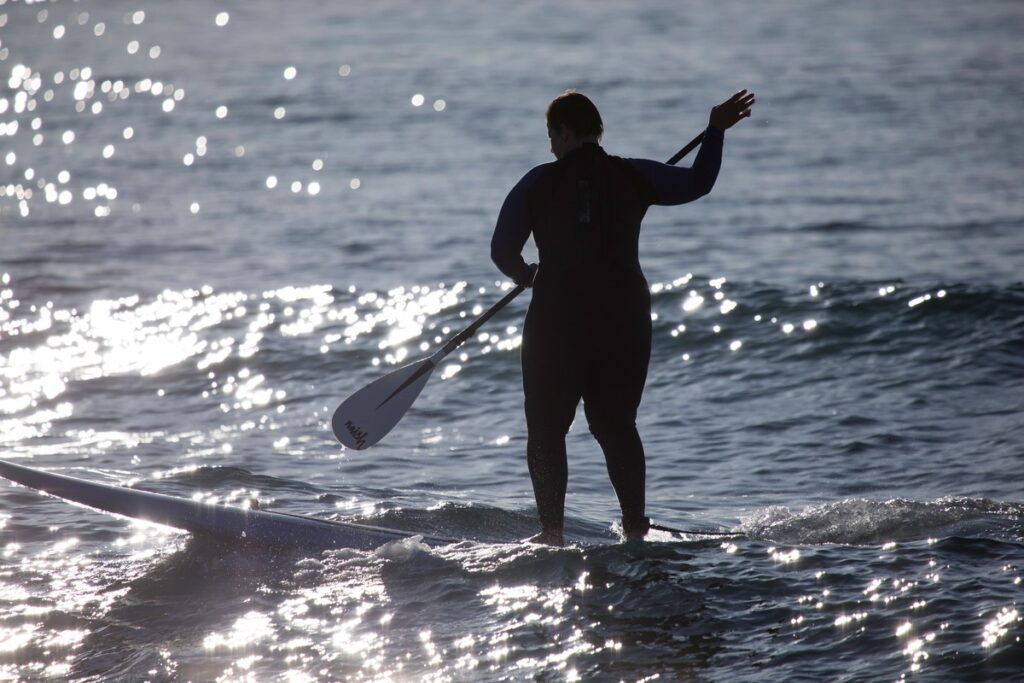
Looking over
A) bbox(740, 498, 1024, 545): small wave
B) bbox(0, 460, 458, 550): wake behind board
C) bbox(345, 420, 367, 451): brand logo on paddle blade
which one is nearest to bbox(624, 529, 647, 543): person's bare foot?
bbox(740, 498, 1024, 545): small wave

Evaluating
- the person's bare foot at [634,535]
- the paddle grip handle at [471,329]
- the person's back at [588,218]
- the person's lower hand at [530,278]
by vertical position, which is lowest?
the person's bare foot at [634,535]

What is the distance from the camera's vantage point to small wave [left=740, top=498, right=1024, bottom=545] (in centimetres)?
532

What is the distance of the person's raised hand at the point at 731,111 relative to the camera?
4867 mm

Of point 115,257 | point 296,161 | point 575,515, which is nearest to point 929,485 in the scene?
point 575,515

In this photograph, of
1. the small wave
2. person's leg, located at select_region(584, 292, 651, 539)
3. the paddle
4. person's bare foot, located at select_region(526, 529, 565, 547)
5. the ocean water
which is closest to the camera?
the ocean water

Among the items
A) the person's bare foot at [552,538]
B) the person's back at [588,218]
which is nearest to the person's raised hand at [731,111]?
the person's back at [588,218]

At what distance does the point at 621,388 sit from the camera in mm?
4930

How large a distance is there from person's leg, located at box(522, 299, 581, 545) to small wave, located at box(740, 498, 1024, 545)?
976 millimetres

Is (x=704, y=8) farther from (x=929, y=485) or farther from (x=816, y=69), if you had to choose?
(x=929, y=485)

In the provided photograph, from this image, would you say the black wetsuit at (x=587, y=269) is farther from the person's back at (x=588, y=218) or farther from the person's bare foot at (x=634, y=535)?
the person's bare foot at (x=634, y=535)

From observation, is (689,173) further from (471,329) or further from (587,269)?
(471,329)

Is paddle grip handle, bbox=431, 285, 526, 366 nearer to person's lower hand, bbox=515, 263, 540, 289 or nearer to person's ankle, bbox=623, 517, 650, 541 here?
person's lower hand, bbox=515, 263, 540, 289

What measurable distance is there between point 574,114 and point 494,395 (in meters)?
4.46

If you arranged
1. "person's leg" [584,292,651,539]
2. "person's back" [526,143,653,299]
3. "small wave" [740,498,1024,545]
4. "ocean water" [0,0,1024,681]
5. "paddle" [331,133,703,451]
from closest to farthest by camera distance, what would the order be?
"ocean water" [0,0,1024,681]
"person's back" [526,143,653,299]
"person's leg" [584,292,651,539]
"small wave" [740,498,1024,545]
"paddle" [331,133,703,451]
